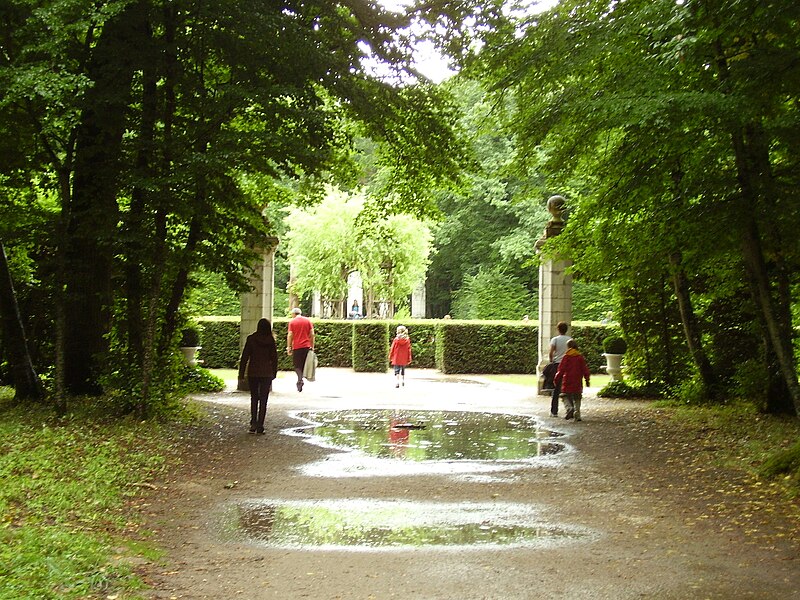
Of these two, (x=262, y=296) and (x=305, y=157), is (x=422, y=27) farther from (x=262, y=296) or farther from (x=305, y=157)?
(x=262, y=296)

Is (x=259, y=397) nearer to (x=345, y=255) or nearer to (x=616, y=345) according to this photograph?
(x=616, y=345)

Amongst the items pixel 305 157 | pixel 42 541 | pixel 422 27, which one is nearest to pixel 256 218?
pixel 305 157

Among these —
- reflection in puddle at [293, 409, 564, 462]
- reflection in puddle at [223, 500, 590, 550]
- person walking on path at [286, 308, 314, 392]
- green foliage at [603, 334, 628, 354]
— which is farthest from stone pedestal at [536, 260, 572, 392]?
reflection in puddle at [223, 500, 590, 550]

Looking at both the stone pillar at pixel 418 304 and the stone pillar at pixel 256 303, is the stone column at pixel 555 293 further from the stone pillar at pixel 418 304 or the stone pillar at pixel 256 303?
the stone pillar at pixel 418 304

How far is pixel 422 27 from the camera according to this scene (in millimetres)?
15812

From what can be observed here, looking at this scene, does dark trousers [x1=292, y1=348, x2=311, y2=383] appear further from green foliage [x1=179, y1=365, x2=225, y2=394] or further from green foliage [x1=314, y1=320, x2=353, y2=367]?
green foliage [x1=314, y1=320, x2=353, y2=367]

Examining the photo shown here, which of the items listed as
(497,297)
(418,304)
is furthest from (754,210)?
(418,304)

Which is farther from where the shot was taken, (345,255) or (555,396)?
(345,255)

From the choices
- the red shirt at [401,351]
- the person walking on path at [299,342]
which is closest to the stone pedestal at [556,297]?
the red shirt at [401,351]

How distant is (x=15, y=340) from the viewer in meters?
14.4

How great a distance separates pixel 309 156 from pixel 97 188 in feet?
11.2

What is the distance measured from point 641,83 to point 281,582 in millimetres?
7116

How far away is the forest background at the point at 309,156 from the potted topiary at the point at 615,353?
12.1ft

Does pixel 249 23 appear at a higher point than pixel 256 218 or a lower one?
higher
